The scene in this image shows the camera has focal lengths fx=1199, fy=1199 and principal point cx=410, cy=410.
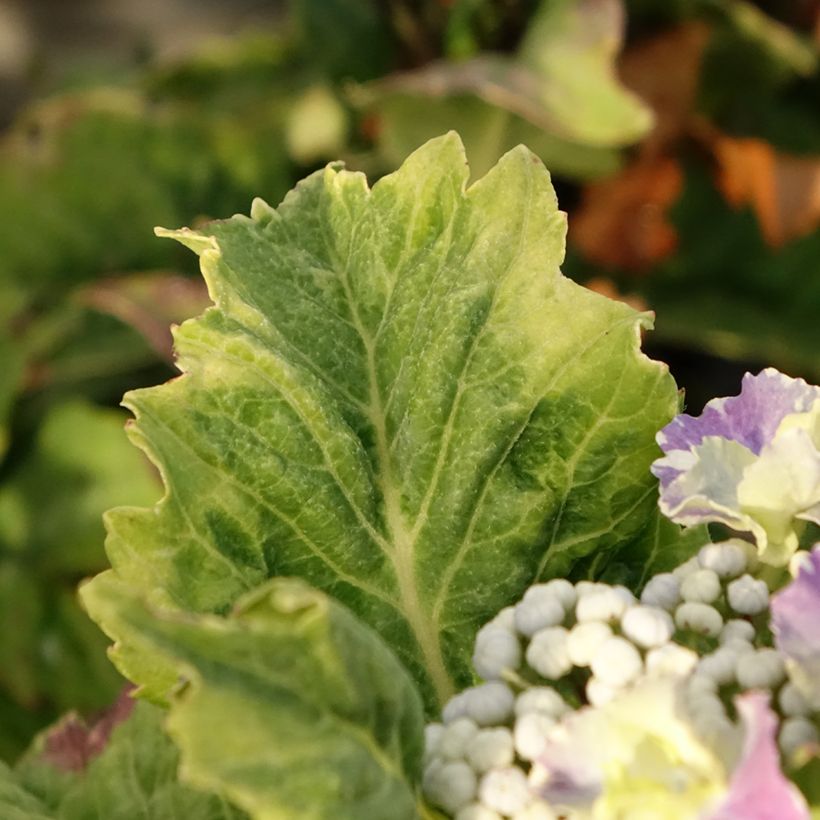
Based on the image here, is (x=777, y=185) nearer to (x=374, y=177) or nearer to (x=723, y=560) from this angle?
(x=374, y=177)

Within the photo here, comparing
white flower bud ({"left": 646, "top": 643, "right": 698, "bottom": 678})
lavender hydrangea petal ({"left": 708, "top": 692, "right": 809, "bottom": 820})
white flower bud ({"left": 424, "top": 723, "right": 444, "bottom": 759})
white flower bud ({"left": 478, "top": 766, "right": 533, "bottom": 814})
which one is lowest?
white flower bud ({"left": 424, "top": 723, "right": 444, "bottom": 759})

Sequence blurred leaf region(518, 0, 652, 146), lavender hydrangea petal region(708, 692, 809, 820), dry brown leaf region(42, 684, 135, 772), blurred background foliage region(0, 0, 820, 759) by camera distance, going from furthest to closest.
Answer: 1. blurred background foliage region(0, 0, 820, 759)
2. blurred leaf region(518, 0, 652, 146)
3. dry brown leaf region(42, 684, 135, 772)
4. lavender hydrangea petal region(708, 692, 809, 820)

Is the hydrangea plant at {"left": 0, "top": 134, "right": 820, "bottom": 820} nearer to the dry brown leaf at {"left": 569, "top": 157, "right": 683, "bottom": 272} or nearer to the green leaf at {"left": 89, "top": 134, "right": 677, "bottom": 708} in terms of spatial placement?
the green leaf at {"left": 89, "top": 134, "right": 677, "bottom": 708}

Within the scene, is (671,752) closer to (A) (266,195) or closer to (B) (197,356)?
(B) (197,356)

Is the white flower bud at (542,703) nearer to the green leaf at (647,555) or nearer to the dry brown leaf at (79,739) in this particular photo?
the green leaf at (647,555)

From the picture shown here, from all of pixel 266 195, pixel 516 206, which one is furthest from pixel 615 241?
pixel 516 206

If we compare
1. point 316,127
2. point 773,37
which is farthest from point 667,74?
point 316,127

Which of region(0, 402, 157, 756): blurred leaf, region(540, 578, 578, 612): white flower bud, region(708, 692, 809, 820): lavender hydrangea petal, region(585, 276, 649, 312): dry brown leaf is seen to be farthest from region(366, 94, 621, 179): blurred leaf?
region(708, 692, 809, 820): lavender hydrangea petal

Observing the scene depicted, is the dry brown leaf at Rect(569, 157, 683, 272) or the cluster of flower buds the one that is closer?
the cluster of flower buds
